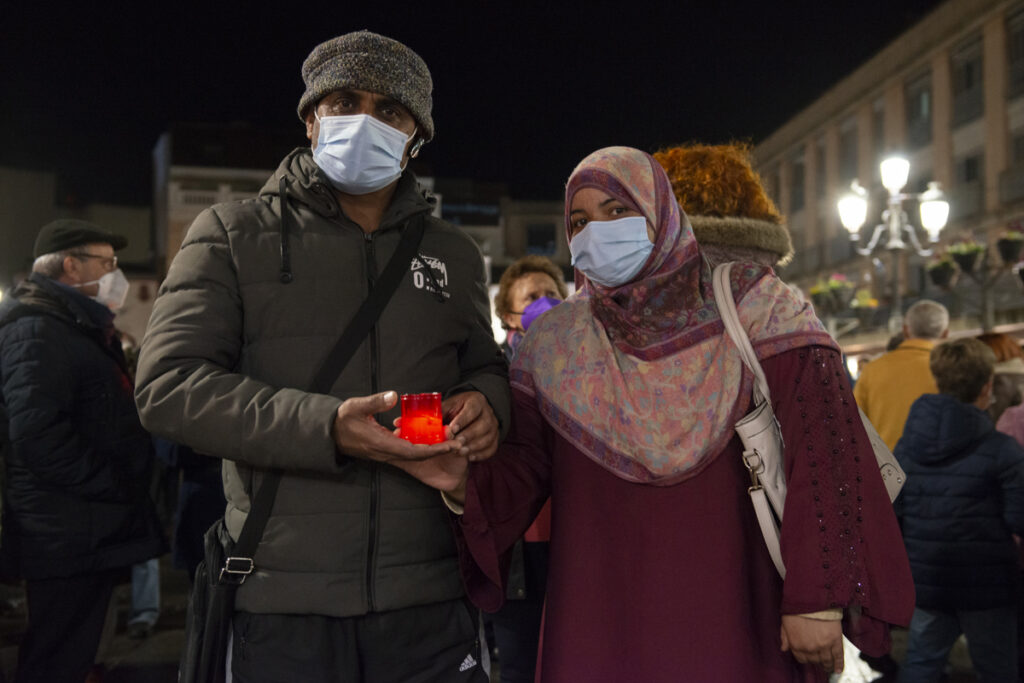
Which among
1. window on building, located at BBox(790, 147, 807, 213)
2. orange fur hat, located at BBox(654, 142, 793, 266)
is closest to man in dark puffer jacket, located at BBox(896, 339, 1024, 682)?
orange fur hat, located at BBox(654, 142, 793, 266)

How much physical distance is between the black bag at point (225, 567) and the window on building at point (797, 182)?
145 feet

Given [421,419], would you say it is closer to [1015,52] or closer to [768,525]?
[768,525]

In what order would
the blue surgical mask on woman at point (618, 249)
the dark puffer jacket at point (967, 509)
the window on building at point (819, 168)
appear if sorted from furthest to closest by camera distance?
the window on building at point (819, 168), the dark puffer jacket at point (967, 509), the blue surgical mask on woman at point (618, 249)

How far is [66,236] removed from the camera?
4.57m

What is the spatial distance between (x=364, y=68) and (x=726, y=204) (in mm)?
1301

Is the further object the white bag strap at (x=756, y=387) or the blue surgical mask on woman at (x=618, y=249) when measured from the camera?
the blue surgical mask on woman at (x=618, y=249)

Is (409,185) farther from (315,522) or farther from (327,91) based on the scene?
(315,522)

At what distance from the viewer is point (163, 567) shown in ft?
31.1

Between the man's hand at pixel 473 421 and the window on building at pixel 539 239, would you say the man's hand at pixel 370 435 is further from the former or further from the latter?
the window on building at pixel 539 239

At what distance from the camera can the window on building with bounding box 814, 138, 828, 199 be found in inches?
1617

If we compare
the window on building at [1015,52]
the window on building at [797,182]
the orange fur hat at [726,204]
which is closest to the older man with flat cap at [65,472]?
the orange fur hat at [726,204]

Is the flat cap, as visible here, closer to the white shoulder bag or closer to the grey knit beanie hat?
the grey knit beanie hat

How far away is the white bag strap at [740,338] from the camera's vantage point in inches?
94.7

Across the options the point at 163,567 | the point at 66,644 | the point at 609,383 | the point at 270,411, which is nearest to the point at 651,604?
the point at 609,383
